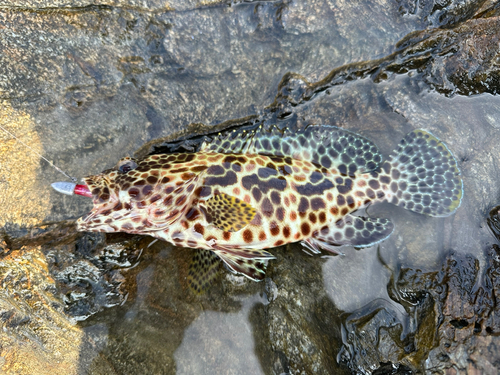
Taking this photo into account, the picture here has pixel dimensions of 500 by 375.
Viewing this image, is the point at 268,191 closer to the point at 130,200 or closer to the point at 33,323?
the point at 130,200

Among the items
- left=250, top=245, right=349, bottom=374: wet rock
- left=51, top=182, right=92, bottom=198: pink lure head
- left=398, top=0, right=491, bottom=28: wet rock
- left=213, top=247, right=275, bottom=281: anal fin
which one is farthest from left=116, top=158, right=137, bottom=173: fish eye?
left=398, top=0, right=491, bottom=28: wet rock

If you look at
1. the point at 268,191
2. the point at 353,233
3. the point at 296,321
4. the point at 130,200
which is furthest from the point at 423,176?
the point at 130,200

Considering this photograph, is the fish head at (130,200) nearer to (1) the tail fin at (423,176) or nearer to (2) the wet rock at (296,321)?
(2) the wet rock at (296,321)

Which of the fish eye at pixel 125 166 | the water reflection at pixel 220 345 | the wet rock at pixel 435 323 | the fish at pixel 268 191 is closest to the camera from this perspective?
the wet rock at pixel 435 323

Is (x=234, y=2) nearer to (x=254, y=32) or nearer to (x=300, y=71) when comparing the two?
(x=254, y=32)

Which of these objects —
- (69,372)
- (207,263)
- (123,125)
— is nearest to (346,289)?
(207,263)

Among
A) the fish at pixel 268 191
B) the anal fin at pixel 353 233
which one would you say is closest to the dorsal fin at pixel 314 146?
the fish at pixel 268 191
